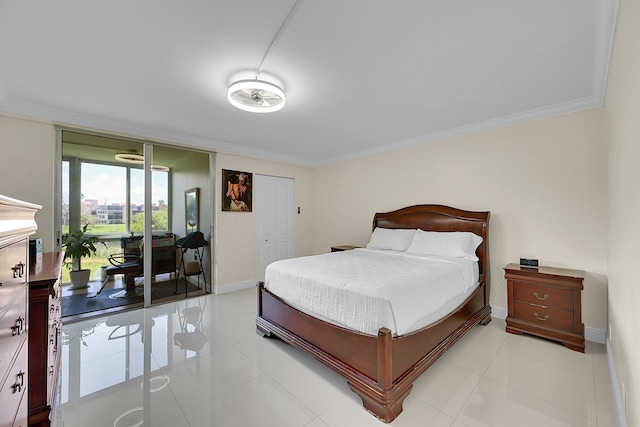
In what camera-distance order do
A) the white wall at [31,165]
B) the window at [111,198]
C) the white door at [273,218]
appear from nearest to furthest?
the white wall at [31,165], the window at [111,198], the white door at [273,218]

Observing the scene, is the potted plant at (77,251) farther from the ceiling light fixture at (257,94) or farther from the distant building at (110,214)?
the ceiling light fixture at (257,94)

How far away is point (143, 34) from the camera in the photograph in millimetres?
1770

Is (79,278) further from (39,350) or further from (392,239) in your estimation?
(392,239)

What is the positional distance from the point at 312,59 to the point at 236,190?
9.88ft

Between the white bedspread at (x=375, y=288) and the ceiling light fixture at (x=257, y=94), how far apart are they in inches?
64.0

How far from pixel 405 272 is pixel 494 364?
107cm

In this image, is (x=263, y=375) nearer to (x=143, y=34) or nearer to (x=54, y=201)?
(x=143, y=34)

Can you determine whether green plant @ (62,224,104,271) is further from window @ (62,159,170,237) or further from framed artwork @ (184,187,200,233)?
framed artwork @ (184,187,200,233)

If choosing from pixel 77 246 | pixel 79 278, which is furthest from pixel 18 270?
pixel 79 278

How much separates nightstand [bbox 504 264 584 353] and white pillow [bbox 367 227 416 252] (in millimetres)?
1227

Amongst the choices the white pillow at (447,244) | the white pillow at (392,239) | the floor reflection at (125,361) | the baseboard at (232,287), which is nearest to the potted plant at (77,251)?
the floor reflection at (125,361)

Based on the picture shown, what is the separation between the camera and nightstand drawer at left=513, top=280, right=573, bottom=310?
2.60 metres

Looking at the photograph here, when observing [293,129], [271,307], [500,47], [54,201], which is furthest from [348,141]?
[54,201]

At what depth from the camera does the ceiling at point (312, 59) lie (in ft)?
5.21
